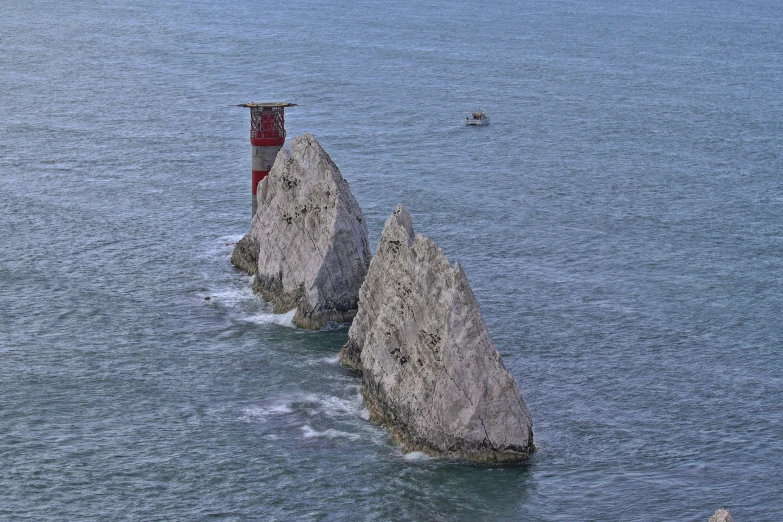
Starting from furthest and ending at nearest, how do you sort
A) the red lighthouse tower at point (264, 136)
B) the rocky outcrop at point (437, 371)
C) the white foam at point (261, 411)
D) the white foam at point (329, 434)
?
1. the red lighthouse tower at point (264, 136)
2. the white foam at point (261, 411)
3. the white foam at point (329, 434)
4. the rocky outcrop at point (437, 371)

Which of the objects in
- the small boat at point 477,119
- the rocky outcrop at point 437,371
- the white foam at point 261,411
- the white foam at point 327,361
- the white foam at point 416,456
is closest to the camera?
the rocky outcrop at point 437,371

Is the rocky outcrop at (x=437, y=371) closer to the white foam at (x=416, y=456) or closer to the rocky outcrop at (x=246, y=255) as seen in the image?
the white foam at (x=416, y=456)

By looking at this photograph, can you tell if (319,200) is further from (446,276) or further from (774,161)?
(774,161)

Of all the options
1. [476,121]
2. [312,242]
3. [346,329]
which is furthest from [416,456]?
[476,121]

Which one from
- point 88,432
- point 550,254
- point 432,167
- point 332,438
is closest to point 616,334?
point 550,254

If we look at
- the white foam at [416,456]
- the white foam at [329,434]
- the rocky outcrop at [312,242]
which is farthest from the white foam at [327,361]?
the white foam at [416,456]
